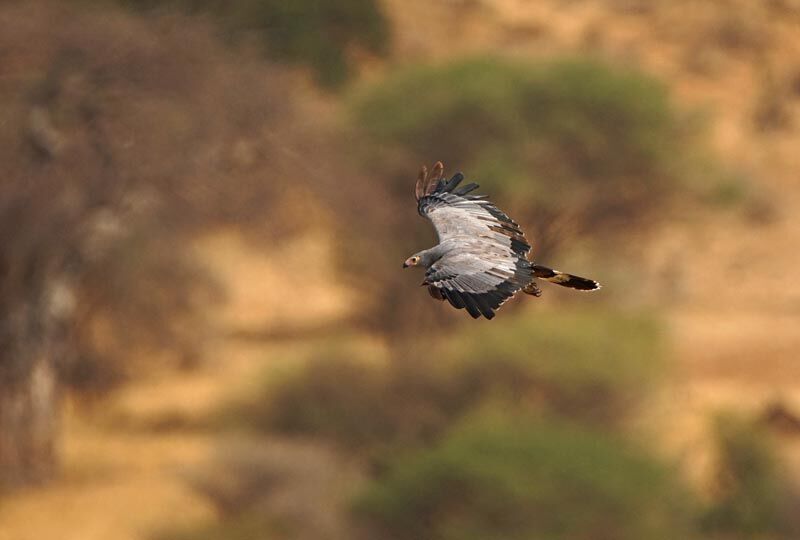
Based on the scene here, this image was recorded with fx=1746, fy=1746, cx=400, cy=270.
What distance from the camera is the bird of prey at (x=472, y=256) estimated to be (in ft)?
15.6

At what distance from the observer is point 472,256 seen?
512cm

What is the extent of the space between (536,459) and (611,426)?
3.31m

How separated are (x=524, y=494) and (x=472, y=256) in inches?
377

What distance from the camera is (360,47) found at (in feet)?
128

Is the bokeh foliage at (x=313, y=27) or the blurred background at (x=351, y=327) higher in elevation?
the bokeh foliage at (x=313, y=27)

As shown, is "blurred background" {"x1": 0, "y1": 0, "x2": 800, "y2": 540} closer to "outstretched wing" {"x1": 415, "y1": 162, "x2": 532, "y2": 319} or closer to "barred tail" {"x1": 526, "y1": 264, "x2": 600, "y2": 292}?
"outstretched wing" {"x1": 415, "y1": 162, "x2": 532, "y2": 319}

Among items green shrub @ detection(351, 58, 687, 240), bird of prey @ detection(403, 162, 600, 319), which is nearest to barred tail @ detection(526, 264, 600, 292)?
bird of prey @ detection(403, 162, 600, 319)

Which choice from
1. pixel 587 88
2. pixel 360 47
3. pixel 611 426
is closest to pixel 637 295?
pixel 587 88

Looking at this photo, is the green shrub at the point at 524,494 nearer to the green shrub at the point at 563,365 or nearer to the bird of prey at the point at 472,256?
the green shrub at the point at 563,365

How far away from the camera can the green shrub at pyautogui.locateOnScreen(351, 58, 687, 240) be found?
2272 cm

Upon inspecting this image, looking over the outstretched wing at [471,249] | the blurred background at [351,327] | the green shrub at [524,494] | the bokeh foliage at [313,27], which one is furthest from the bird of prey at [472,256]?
the bokeh foliage at [313,27]

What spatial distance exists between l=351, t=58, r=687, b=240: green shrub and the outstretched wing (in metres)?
16.0

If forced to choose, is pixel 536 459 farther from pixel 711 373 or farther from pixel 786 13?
pixel 786 13

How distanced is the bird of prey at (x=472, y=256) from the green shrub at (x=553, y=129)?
52.7ft
